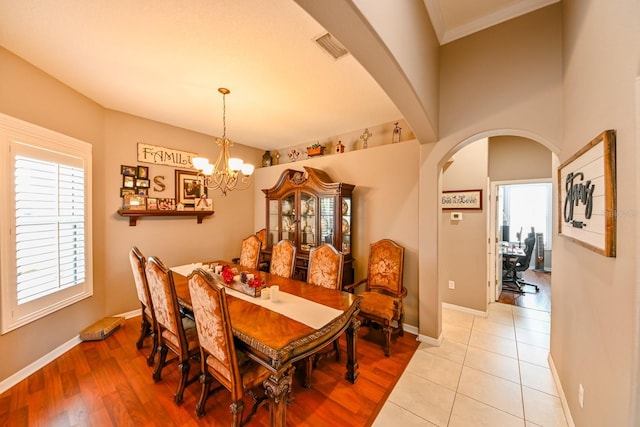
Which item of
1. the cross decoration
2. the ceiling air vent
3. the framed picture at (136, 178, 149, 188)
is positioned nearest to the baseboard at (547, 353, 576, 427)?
the ceiling air vent

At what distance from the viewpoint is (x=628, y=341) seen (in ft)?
3.14

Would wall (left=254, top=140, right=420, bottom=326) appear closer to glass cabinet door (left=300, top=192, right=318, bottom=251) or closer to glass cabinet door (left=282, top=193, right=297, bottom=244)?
glass cabinet door (left=300, top=192, right=318, bottom=251)

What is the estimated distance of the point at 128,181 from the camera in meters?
3.25

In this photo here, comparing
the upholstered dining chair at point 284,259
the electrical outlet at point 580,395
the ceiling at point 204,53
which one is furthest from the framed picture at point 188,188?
the electrical outlet at point 580,395

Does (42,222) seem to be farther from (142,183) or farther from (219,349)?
(219,349)

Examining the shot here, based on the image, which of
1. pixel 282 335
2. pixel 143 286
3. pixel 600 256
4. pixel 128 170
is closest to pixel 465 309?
pixel 600 256

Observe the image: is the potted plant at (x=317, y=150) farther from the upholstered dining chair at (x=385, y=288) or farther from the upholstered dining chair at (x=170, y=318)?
the upholstered dining chair at (x=170, y=318)

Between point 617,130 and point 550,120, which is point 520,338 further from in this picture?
point 617,130

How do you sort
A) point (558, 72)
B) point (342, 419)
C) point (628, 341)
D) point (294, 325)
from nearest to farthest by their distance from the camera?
point (628, 341)
point (294, 325)
point (342, 419)
point (558, 72)

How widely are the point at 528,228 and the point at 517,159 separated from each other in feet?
12.2

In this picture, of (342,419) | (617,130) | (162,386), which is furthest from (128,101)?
(617,130)

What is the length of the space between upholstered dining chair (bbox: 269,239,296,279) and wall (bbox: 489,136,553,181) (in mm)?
3939

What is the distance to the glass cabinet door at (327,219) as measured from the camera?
3351mm

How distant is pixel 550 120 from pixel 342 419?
9.62 ft
